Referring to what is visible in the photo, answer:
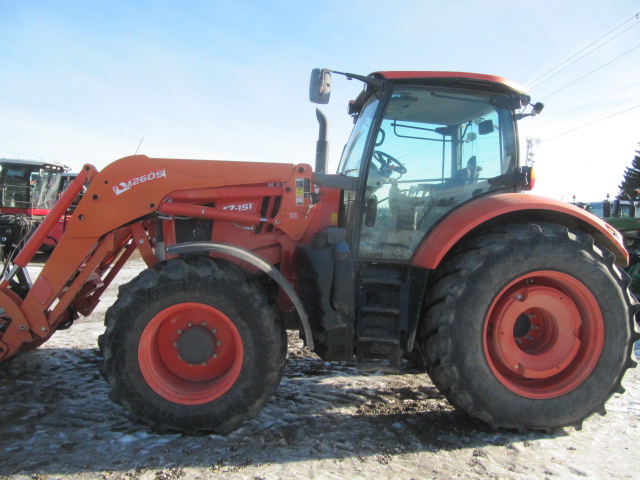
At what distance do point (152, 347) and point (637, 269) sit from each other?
6919 mm

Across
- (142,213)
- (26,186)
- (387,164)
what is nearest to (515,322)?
(387,164)

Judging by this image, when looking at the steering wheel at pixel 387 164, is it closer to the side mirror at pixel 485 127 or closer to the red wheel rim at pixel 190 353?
the side mirror at pixel 485 127

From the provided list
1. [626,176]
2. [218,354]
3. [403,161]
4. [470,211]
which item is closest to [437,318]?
[470,211]

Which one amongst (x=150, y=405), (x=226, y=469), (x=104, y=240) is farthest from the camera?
(x=104, y=240)

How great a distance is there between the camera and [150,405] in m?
2.77

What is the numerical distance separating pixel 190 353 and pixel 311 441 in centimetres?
92

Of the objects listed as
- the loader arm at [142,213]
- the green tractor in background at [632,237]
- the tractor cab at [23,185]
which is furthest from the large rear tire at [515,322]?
the tractor cab at [23,185]

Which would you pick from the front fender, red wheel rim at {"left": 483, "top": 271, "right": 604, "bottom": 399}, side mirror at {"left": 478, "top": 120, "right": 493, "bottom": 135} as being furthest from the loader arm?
red wheel rim at {"left": 483, "top": 271, "right": 604, "bottom": 399}

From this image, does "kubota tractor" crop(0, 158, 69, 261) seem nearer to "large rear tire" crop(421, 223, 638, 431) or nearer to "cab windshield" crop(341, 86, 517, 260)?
"cab windshield" crop(341, 86, 517, 260)

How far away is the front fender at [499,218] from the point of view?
2.95 metres

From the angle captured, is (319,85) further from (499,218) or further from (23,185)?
(23,185)

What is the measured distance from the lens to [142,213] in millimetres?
3125

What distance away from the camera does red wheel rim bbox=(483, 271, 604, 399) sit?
118 inches

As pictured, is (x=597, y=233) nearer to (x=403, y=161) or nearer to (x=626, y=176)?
(x=403, y=161)
